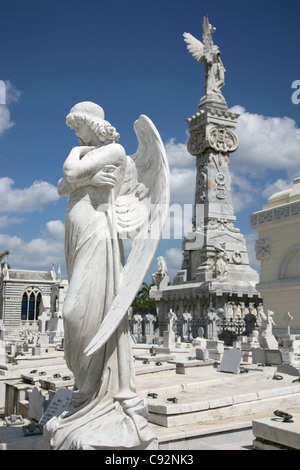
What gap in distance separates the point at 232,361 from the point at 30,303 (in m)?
39.9

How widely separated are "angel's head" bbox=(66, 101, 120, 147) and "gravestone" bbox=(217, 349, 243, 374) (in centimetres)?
513

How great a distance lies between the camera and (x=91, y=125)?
14.7ft

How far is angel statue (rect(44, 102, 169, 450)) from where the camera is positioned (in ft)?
12.4

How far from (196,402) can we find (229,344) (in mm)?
17498

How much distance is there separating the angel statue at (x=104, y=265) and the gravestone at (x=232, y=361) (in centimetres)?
447

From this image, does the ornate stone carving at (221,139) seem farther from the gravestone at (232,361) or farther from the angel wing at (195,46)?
the gravestone at (232,361)

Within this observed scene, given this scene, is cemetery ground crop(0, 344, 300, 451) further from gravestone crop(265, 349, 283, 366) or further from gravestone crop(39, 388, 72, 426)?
gravestone crop(265, 349, 283, 366)

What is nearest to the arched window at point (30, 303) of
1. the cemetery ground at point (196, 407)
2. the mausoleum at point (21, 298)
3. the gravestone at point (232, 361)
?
the mausoleum at point (21, 298)

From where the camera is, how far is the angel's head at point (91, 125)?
4.48 meters

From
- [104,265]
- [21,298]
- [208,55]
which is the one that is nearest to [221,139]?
[208,55]

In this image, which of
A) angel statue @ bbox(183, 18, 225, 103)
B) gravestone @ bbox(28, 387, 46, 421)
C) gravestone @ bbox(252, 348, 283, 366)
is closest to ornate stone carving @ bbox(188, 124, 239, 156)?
angel statue @ bbox(183, 18, 225, 103)

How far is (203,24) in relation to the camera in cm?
3466

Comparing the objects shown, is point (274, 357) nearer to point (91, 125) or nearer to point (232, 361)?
point (232, 361)

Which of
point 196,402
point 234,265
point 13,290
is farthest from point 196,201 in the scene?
point 196,402
